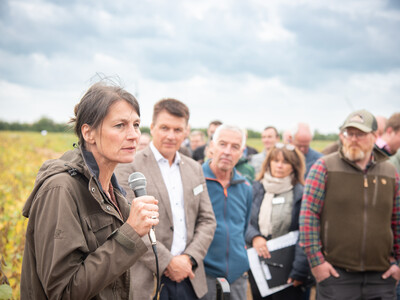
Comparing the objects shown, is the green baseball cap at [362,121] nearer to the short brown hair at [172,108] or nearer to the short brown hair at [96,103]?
the short brown hair at [172,108]

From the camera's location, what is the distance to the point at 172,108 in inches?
127

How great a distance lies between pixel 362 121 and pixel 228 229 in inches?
69.8

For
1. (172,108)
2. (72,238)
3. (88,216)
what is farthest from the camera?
(172,108)

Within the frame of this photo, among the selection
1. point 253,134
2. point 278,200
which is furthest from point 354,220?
point 253,134

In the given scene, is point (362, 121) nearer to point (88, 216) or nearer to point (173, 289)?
point (173, 289)

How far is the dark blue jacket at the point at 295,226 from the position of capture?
397 cm

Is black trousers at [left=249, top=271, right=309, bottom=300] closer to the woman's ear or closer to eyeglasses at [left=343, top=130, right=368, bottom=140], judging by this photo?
eyeglasses at [left=343, top=130, right=368, bottom=140]

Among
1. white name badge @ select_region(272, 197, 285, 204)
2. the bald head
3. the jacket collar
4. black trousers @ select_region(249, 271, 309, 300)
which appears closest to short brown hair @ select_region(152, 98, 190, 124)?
the jacket collar

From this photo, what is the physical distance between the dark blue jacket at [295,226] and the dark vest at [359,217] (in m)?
0.58

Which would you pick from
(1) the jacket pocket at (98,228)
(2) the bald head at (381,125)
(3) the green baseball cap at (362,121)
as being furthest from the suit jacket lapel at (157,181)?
(2) the bald head at (381,125)

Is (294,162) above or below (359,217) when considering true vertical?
above

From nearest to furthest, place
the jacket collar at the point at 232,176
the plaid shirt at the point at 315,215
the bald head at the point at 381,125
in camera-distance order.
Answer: the plaid shirt at the point at 315,215 → the jacket collar at the point at 232,176 → the bald head at the point at 381,125

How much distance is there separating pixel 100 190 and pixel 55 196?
24cm

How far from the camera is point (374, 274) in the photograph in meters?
3.37
